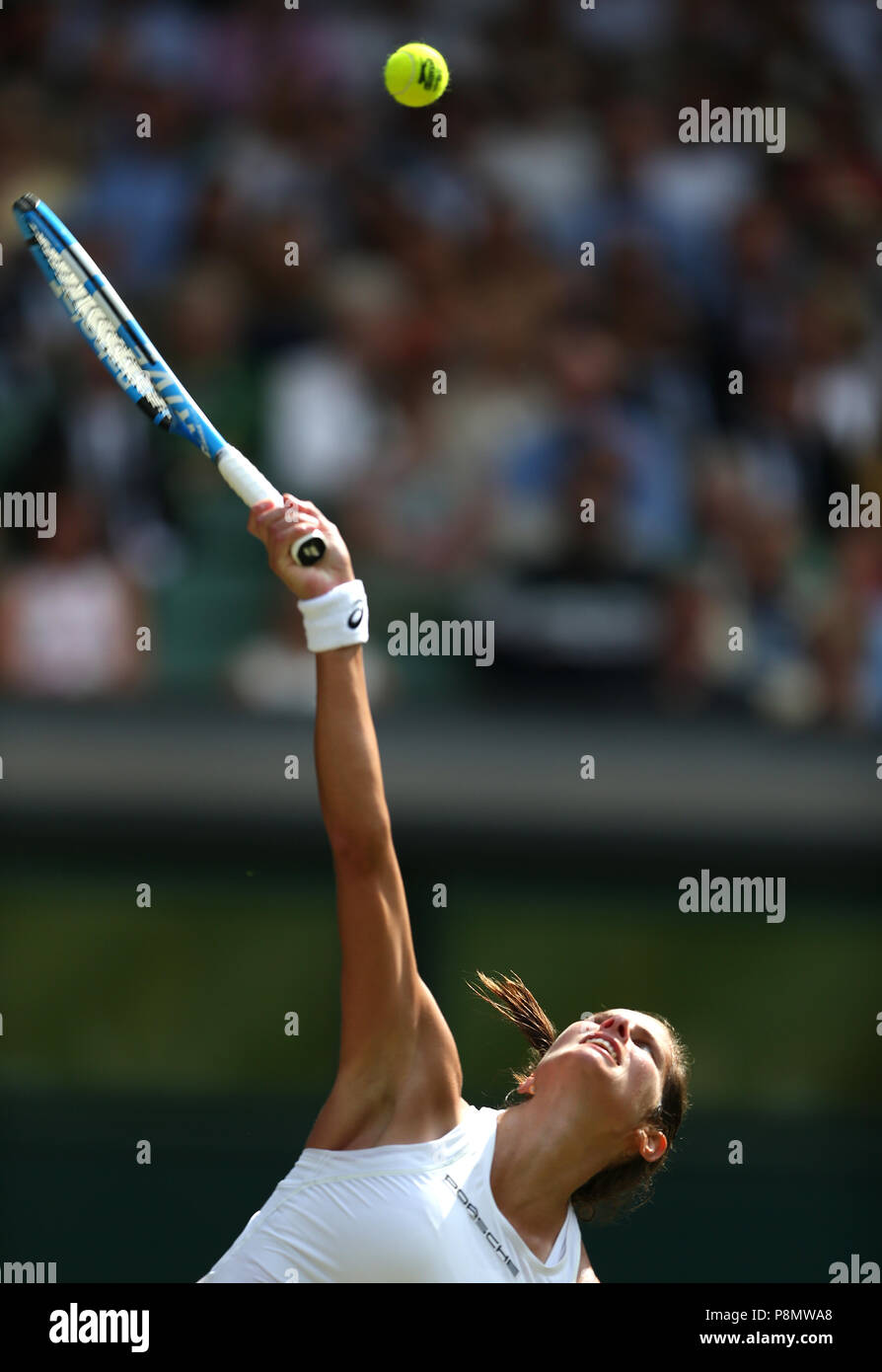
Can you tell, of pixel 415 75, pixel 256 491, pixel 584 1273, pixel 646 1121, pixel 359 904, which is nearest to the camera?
pixel 359 904

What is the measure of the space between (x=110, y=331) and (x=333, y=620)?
3.24 feet

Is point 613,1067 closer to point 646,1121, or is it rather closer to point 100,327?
point 646,1121

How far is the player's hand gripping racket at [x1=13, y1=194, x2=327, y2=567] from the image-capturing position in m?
4.04

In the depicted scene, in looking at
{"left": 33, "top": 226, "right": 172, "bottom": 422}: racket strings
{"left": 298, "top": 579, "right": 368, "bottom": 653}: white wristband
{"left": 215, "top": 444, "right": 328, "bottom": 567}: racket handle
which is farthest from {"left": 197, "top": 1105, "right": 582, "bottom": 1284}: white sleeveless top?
{"left": 33, "top": 226, "right": 172, "bottom": 422}: racket strings

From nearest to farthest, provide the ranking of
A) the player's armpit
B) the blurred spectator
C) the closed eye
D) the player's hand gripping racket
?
1. the player's hand gripping racket
2. the player's armpit
3. the closed eye
4. the blurred spectator

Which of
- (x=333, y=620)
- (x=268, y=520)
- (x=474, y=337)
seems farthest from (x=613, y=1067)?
(x=474, y=337)

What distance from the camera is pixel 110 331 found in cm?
421

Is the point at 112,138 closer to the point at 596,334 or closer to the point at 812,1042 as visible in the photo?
the point at 596,334

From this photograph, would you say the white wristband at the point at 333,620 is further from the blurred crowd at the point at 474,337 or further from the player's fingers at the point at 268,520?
the blurred crowd at the point at 474,337

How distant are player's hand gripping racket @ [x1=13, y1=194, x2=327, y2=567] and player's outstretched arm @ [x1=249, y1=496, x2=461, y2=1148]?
38cm

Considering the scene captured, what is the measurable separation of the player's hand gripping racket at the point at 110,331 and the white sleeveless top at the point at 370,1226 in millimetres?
1384

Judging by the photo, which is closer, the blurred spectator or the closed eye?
the closed eye

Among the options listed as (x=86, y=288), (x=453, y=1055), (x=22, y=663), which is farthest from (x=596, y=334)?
(x=453, y=1055)

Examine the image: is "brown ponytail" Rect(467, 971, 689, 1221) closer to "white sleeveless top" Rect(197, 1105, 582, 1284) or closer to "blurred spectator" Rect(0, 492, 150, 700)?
"white sleeveless top" Rect(197, 1105, 582, 1284)
